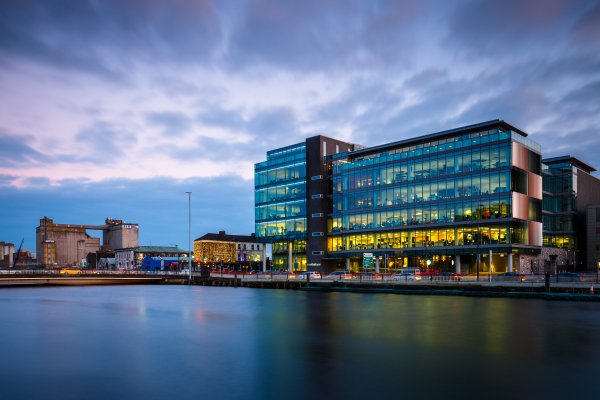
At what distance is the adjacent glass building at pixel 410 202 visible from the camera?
307ft

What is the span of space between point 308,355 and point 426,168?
85.0 meters

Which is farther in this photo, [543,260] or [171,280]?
[171,280]

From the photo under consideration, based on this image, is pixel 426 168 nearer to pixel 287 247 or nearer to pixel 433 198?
pixel 433 198

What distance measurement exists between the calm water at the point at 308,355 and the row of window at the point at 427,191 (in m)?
53.2

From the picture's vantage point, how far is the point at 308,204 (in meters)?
125

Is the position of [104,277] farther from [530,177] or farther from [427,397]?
[427,397]

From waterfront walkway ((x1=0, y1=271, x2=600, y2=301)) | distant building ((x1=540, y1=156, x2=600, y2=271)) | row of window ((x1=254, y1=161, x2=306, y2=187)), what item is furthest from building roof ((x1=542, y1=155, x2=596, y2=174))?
row of window ((x1=254, y1=161, x2=306, y2=187))

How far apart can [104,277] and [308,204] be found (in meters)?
50.4

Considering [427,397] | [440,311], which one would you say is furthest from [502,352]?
[440,311]

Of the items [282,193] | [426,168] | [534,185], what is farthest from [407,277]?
[282,193]

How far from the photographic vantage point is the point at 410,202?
4188 inches

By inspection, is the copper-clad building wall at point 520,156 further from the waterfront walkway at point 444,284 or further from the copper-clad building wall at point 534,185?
the waterfront walkway at point 444,284

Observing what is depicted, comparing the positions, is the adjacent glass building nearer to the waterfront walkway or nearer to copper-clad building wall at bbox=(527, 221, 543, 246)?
copper-clad building wall at bbox=(527, 221, 543, 246)

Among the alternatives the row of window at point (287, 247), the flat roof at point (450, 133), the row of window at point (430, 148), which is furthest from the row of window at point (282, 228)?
the flat roof at point (450, 133)
